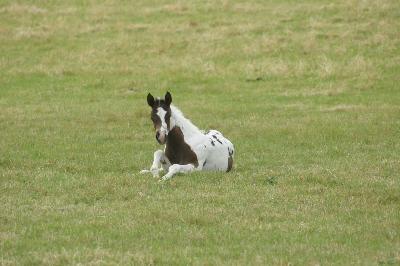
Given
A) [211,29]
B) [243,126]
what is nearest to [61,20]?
[211,29]

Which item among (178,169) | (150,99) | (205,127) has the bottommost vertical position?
(205,127)

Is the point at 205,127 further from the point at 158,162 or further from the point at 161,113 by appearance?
the point at 161,113

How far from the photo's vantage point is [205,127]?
86.8 ft

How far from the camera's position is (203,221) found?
1257 cm

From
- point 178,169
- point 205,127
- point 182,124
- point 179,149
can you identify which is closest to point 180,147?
point 179,149

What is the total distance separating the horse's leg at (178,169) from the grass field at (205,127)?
213mm

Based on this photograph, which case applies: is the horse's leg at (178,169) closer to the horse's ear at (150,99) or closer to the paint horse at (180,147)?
the paint horse at (180,147)

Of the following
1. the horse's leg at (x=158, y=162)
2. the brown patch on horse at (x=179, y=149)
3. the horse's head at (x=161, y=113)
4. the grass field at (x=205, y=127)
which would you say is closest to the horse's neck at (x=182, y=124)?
the brown patch on horse at (x=179, y=149)

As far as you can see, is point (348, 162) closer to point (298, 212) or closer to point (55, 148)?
point (298, 212)

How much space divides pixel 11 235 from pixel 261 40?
33012 millimetres

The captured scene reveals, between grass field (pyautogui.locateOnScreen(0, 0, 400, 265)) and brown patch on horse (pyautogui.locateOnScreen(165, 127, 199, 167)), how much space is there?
764 mm

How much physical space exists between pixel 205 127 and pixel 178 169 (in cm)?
962

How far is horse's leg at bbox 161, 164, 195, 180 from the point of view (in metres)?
16.5

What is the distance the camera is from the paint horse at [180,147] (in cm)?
1698
